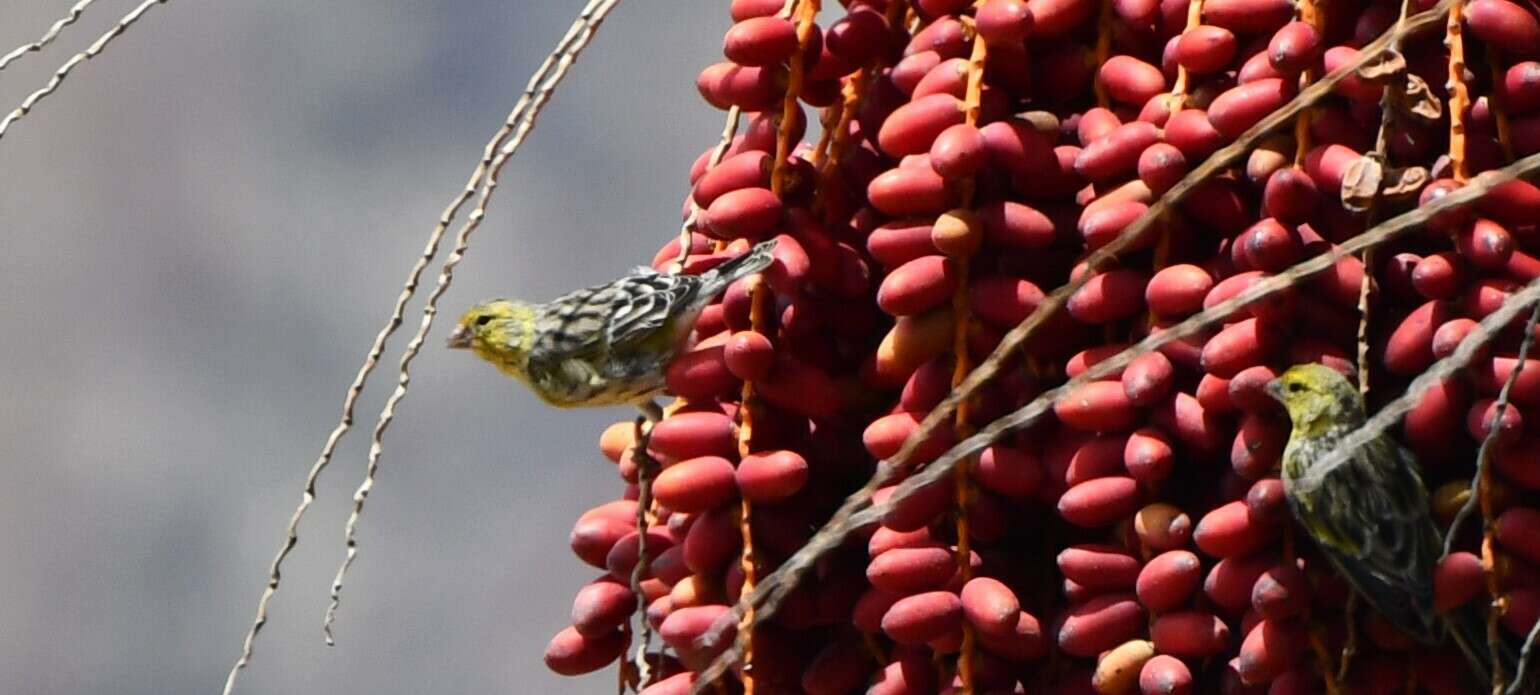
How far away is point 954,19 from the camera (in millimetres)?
1741

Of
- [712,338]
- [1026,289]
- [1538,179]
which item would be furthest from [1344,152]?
[712,338]

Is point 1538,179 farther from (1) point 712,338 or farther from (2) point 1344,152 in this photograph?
(1) point 712,338

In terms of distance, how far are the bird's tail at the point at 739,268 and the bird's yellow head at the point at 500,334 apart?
1.07m

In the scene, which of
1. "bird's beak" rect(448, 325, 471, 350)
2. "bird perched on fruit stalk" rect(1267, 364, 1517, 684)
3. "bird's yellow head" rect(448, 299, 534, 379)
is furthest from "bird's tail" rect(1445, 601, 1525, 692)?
"bird's beak" rect(448, 325, 471, 350)

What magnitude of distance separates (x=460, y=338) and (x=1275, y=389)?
1824mm

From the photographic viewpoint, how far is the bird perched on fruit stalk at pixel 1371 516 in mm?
1402

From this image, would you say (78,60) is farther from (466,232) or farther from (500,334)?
(500,334)

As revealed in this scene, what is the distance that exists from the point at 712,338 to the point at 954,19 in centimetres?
32

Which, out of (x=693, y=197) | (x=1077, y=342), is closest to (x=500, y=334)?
(x=693, y=197)

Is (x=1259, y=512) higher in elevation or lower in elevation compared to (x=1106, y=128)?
lower

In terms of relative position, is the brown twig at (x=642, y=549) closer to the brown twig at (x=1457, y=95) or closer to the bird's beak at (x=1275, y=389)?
the bird's beak at (x=1275, y=389)

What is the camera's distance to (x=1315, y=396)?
148 cm

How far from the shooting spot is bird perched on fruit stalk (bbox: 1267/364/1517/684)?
140 centimetres

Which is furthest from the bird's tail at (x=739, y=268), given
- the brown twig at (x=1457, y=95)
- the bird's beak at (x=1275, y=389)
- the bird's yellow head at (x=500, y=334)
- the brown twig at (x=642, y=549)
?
the bird's yellow head at (x=500, y=334)
